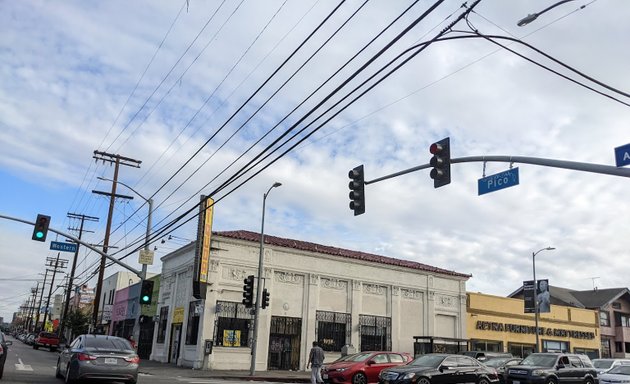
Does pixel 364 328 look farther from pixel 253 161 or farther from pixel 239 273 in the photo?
pixel 253 161

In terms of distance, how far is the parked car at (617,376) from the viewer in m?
18.6

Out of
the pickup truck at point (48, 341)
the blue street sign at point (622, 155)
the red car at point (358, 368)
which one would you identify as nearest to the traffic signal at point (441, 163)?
the blue street sign at point (622, 155)

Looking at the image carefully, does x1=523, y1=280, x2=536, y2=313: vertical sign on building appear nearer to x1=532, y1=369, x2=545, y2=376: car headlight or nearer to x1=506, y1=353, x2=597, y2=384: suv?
x1=506, y1=353, x2=597, y2=384: suv

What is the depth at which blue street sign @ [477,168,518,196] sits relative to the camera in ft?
44.3

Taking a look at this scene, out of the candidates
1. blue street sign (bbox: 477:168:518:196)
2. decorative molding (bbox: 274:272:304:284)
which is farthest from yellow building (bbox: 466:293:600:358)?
blue street sign (bbox: 477:168:518:196)

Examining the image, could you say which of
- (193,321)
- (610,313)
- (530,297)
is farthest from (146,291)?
(610,313)

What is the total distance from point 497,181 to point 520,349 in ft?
106

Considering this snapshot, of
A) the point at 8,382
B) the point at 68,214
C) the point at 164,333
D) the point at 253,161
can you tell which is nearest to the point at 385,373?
the point at 253,161

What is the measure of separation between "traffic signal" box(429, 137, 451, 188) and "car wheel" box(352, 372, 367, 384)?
9.44 m

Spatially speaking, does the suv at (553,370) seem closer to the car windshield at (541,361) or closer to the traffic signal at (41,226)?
the car windshield at (541,361)

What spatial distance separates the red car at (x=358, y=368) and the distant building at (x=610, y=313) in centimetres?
3544

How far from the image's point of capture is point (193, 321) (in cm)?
3064

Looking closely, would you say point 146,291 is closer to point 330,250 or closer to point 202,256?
point 202,256

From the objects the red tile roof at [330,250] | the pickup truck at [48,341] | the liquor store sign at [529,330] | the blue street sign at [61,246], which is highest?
the red tile roof at [330,250]
